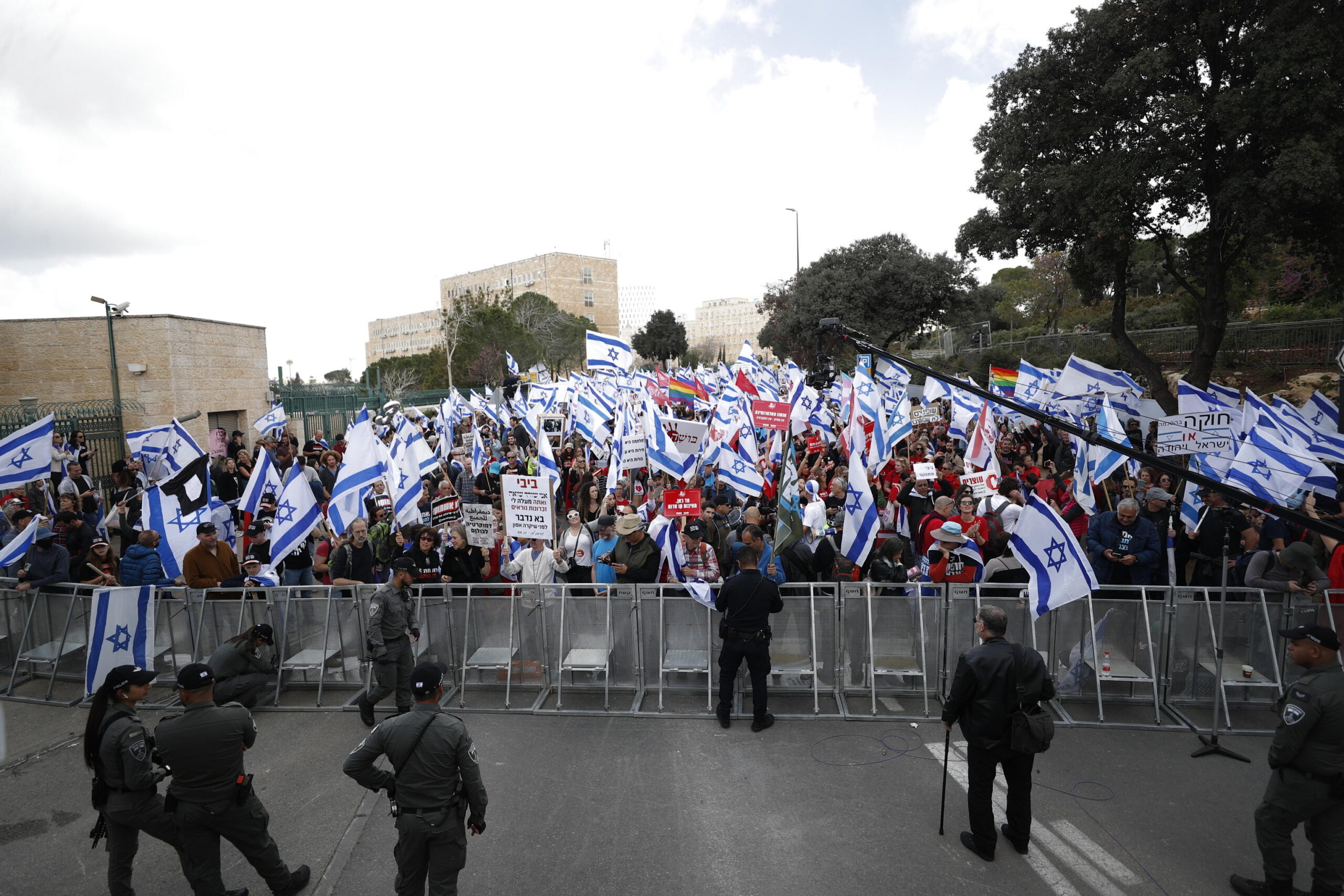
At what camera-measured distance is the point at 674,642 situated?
790 centimetres

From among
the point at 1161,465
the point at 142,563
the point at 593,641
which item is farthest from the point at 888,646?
the point at 142,563

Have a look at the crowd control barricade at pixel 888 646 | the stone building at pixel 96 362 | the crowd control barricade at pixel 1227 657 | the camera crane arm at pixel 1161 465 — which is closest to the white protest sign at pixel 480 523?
the crowd control barricade at pixel 888 646

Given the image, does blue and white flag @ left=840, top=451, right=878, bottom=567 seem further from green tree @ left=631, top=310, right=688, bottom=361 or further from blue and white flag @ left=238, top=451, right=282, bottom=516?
green tree @ left=631, top=310, right=688, bottom=361

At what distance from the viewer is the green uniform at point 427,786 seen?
4156mm

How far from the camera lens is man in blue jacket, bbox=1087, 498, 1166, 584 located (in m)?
7.97

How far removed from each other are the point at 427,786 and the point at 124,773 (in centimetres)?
191

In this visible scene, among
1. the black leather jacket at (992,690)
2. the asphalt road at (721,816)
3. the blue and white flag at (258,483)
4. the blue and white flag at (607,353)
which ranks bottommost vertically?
the asphalt road at (721,816)

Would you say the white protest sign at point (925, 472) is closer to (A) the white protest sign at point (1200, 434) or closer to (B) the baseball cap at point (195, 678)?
(A) the white protest sign at point (1200, 434)

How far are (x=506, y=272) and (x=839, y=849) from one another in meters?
117

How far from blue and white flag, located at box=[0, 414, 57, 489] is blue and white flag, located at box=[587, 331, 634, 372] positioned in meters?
8.49

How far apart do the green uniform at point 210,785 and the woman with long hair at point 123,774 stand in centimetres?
13

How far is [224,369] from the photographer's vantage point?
85.5 ft

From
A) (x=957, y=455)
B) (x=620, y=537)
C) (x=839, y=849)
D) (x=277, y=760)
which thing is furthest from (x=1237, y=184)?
(x=277, y=760)

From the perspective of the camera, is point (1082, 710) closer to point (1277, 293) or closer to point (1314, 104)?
point (1314, 104)
